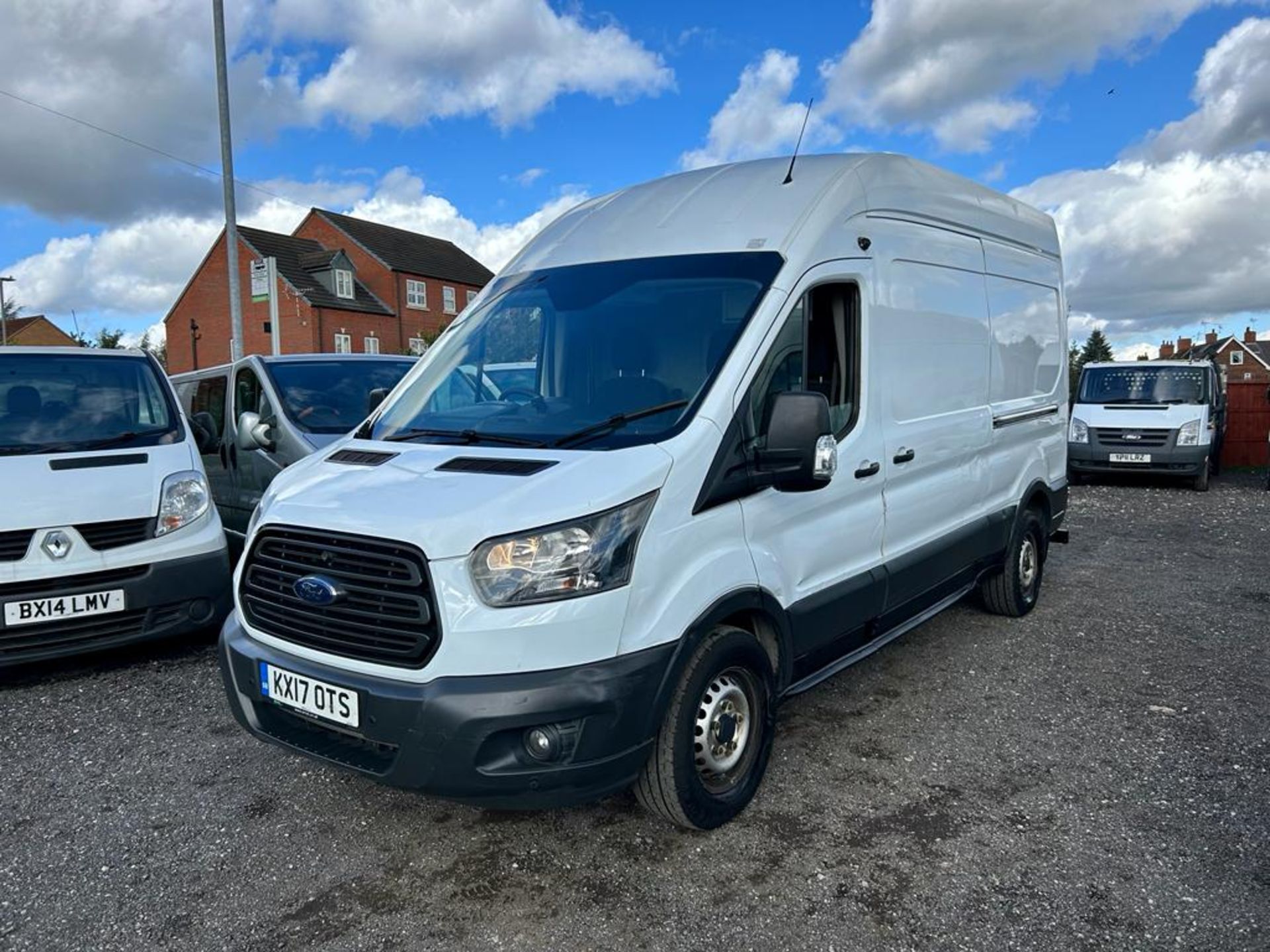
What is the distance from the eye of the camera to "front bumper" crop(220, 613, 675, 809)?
2666mm

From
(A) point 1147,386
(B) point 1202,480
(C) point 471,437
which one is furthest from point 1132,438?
(C) point 471,437

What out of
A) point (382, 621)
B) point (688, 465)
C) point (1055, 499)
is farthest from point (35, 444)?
point (1055, 499)

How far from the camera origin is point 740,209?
3.74 metres

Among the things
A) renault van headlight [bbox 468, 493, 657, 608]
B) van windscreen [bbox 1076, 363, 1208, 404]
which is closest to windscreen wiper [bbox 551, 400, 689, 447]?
renault van headlight [bbox 468, 493, 657, 608]

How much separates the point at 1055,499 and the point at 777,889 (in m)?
4.57

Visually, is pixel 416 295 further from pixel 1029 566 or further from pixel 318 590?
pixel 318 590

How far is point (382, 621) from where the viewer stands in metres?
2.82

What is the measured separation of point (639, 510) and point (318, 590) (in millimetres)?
1111

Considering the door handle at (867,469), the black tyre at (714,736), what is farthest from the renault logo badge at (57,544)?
the door handle at (867,469)

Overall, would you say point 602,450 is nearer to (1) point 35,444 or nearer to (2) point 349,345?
(1) point 35,444

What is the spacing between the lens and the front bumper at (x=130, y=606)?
4676 millimetres

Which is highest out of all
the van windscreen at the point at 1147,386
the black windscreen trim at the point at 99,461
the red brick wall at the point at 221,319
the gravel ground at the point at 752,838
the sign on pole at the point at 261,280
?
the red brick wall at the point at 221,319

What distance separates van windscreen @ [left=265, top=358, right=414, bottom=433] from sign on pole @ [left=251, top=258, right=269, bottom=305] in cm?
643

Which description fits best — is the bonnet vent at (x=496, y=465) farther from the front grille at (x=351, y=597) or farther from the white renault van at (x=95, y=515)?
the white renault van at (x=95, y=515)
